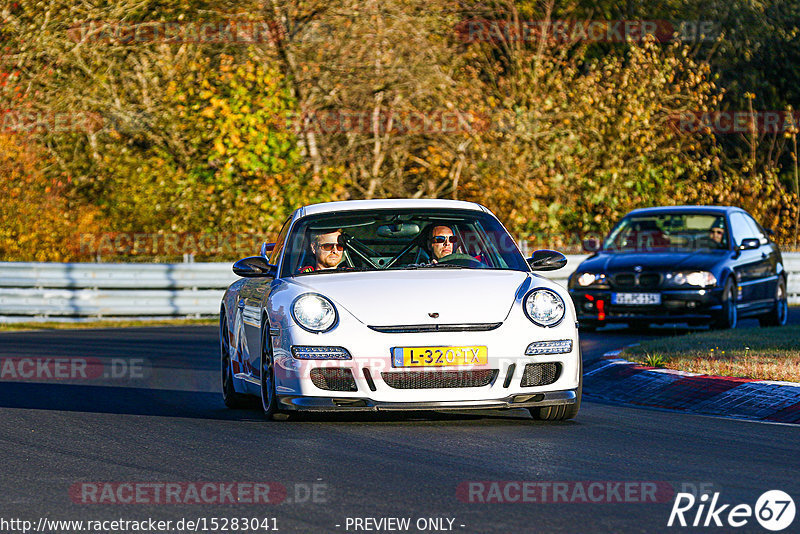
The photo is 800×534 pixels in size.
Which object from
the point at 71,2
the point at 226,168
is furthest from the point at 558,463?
the point at 71,2

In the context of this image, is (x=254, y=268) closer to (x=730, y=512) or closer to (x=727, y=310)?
(x=730, y=512)

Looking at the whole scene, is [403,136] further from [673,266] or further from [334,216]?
[334,216]

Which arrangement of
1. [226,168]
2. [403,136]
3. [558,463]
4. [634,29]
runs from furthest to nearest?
1. [634,29]
2. [403,136]
3. [226,168]
4. [558,463]

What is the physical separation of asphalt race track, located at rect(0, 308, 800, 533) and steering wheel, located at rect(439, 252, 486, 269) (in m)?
0.97

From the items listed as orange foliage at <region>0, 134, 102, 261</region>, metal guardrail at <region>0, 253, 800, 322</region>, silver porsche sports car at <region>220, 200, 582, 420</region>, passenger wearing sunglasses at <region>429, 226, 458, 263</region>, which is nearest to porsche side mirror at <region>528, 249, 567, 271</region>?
silver porsche sports car at <region>220, 200, 582, 420</region>

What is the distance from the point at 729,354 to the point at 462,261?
335cm

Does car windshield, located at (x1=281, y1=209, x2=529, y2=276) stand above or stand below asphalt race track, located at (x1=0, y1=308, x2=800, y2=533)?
above

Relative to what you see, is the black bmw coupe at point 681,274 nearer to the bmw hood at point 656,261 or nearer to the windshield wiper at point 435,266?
the bmw hood at point 656,261

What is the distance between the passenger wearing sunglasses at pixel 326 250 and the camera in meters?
9.90

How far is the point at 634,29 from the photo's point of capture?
122ft

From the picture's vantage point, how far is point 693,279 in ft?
55.7

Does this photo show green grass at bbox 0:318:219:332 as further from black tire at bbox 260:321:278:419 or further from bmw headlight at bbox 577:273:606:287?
black tire at bbox 260:321:278:419

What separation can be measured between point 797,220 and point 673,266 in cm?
1803

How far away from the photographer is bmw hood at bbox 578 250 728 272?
1712 cm
